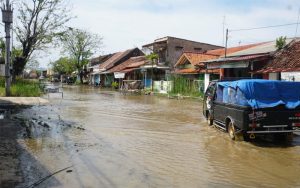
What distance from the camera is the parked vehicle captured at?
11617mm

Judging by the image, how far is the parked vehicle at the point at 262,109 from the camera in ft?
38.1

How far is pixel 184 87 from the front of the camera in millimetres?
37750

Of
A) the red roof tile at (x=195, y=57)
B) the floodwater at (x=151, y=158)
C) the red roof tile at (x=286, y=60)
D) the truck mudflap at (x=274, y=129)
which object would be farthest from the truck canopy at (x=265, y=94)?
the red roof tile at (x=195, y=57)

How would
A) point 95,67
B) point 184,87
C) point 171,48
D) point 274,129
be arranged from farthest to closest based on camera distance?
point 95,67 < point 171,48 < point 184,87 < point 274,129

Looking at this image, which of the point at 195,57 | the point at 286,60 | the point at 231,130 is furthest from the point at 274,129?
the point at 195,57

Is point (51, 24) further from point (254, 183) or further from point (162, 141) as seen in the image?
point (254, 183)

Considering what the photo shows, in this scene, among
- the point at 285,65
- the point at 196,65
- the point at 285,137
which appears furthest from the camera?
the point at 196,65

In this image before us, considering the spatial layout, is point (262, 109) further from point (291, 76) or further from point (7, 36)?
point (7, 36)

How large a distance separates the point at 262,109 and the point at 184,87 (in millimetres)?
26154

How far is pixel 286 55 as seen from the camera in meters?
26.5

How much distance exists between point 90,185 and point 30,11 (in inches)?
1439

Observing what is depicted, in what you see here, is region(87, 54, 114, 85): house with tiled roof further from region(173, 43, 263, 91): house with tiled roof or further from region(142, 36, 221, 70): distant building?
region(173, 43, 263, 91): house with tiled roof

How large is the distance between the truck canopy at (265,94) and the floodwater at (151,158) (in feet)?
4.04

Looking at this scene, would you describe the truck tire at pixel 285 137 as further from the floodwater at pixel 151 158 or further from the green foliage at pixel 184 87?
the green foliage at pixel 184 87
